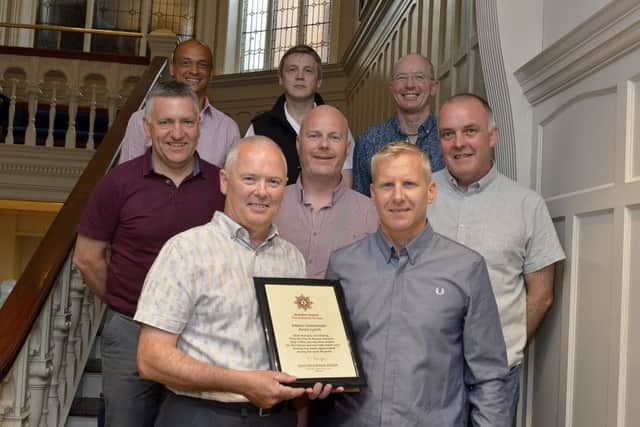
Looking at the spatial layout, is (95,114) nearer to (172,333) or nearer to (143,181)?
(143,181)

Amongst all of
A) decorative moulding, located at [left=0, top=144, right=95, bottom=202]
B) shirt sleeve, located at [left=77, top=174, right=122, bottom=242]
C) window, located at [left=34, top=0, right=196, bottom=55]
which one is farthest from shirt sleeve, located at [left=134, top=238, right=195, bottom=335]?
window, located at [left=34, top=0, right=196, bottom=55]

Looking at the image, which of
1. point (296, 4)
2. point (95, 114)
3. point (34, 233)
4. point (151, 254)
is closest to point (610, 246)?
point (151, 254)

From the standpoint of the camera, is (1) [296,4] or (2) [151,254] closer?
(2) [151,254]

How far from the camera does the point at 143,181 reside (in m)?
2.28

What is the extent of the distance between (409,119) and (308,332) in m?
1.37

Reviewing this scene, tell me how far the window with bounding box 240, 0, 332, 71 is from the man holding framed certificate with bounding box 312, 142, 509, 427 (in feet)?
23.4

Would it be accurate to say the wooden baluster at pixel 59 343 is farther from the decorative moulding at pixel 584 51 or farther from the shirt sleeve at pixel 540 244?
the decorative moulding at pixel 584 51

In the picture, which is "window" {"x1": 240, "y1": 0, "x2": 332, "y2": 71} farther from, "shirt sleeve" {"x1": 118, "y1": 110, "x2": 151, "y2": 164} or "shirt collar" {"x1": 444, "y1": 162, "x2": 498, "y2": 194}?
"shirt collar" {"x1": 444, "y1": 162, "x2": 498, "y2": 194}

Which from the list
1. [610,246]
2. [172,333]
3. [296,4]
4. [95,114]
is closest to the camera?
[172,333]

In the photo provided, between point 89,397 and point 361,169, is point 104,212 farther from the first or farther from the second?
point 89,397

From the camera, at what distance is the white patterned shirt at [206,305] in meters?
1.67

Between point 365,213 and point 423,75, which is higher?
point 423,75

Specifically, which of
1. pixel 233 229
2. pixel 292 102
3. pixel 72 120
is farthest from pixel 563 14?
pixel 72 120

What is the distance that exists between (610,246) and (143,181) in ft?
4.32
